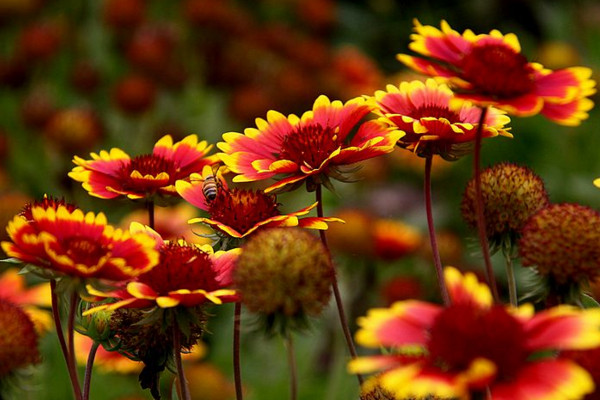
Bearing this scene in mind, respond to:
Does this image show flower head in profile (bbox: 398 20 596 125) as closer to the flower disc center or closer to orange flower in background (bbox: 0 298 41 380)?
the flower disc center

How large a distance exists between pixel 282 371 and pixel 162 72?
959mm

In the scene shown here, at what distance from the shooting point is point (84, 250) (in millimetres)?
685

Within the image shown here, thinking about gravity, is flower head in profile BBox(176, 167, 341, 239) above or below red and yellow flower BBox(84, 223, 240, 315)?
above

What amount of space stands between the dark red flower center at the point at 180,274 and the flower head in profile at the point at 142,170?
151mm

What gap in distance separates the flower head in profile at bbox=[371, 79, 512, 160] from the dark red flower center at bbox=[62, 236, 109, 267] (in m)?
0.25

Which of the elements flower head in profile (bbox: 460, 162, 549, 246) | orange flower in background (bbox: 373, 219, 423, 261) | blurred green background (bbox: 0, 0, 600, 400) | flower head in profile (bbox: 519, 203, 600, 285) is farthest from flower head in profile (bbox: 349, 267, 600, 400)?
orange flower in background (bbox: 373, 219, 423, 261)

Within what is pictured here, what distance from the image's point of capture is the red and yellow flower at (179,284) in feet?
2.15

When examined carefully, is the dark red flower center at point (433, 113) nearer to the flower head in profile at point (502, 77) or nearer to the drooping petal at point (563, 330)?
the flower head in profile at point (502, 77)

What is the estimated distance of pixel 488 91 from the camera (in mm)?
690

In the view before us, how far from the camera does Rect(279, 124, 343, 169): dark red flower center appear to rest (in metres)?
0.81

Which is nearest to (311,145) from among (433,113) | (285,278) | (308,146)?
(308,146)

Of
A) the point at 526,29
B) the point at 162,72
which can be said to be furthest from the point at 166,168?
the point at 526,29

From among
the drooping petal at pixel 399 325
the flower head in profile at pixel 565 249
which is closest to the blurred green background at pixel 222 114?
the flower head in profile at pixel 565 249

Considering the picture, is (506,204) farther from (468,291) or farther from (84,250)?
(84,250)
